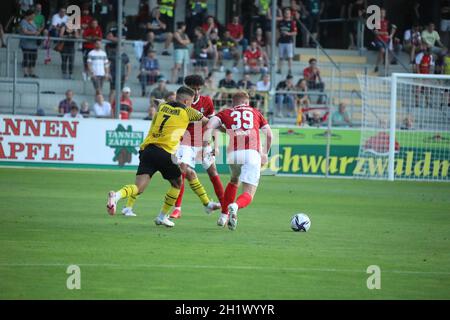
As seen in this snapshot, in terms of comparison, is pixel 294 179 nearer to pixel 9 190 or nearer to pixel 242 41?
pixel 242 41

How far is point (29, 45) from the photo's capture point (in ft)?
97.3

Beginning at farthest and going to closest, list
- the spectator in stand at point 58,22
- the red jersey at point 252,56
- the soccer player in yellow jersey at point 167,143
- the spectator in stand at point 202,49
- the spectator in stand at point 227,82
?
the red jersey at point 252,56 < the spectator in stand at point 202,49 < the spectator in stand at point 58,22 < the spectator in stand at point 227,82 < the soccer player in yellow jersey at point 167,143

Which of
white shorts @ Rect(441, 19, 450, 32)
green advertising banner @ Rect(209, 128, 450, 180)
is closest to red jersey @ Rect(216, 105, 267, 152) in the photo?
green advertising banner @ Rect(209, 128, 450, 180)

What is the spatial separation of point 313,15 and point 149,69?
8356 mm

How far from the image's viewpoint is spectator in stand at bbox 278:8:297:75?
33.0 m

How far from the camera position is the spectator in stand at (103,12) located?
33.0 m

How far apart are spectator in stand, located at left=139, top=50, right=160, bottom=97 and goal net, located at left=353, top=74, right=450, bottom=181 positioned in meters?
6.72

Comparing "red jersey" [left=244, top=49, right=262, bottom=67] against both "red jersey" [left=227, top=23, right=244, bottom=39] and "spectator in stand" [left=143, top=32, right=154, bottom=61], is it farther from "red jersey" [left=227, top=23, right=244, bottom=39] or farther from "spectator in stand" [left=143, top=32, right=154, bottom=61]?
"spectator in stand" [left=143, top=32, right=154, bottom=61]

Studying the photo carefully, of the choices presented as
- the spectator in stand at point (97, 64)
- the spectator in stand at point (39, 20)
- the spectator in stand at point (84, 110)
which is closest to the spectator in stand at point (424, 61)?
the spectator in stand at point (97, 64)

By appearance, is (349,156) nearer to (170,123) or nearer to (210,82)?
(210,82)

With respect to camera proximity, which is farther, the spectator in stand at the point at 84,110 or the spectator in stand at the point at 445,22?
the spectator in stand at the point at 445,22

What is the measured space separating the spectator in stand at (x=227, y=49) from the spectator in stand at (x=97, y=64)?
4470mm

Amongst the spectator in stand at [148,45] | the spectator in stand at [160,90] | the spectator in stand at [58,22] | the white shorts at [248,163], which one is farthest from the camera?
the spectator in stand at [148,45]

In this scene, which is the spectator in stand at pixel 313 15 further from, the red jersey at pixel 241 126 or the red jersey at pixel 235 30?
the red jersey at pixel 241 126
